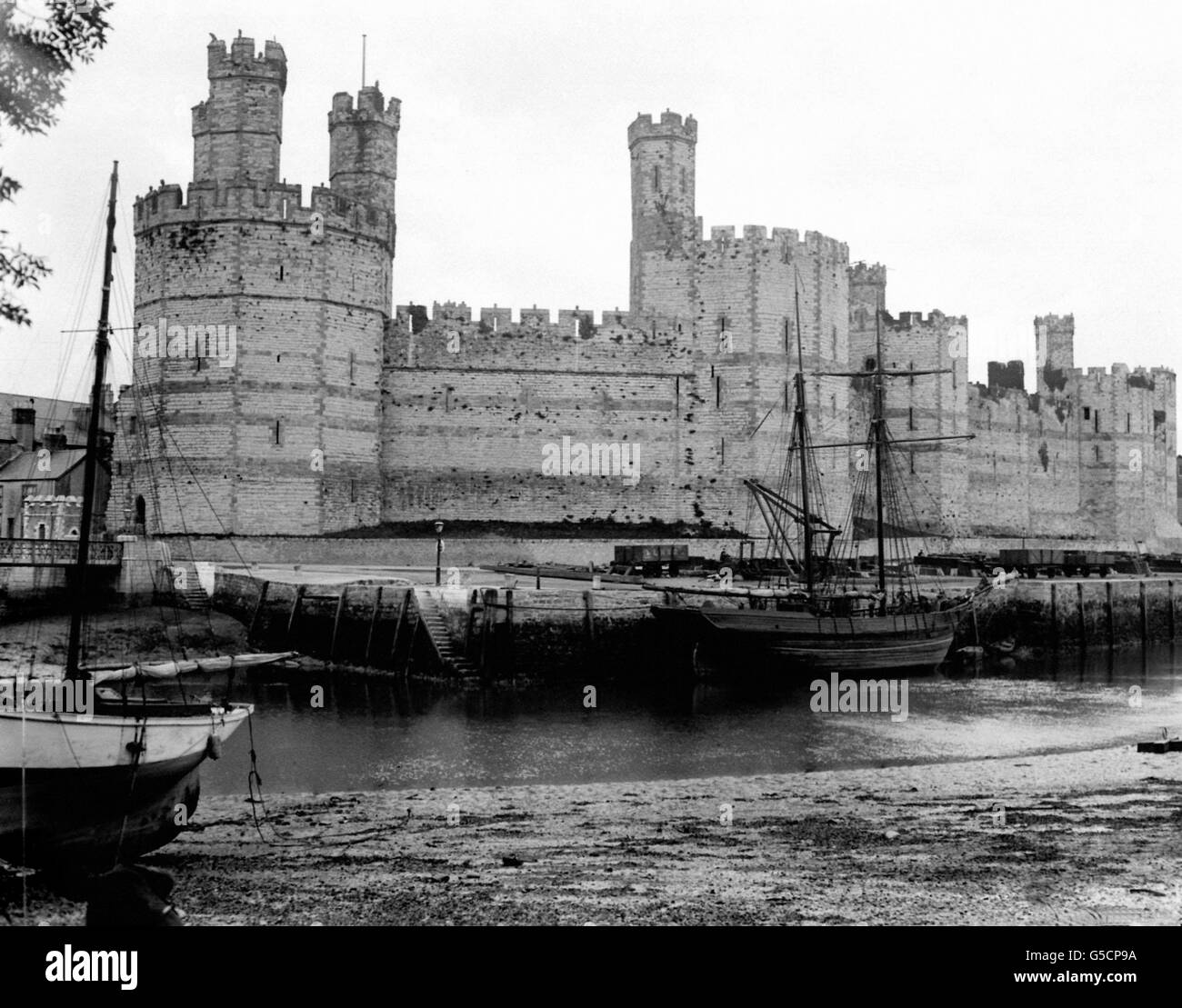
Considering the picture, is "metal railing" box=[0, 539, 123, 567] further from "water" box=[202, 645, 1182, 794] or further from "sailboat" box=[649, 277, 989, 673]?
"sailboat" box=[649, 277, 989, 673]

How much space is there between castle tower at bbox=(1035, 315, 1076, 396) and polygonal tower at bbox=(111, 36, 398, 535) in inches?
1392

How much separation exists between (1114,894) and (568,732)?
37.8 ft

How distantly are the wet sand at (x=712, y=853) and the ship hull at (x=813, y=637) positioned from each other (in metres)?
9.87

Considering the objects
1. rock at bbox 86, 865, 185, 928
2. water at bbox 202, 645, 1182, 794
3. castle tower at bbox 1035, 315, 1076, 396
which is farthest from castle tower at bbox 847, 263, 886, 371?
rock at bbox 86, 865, 185, 928

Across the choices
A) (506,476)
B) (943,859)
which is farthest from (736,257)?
(943,859)

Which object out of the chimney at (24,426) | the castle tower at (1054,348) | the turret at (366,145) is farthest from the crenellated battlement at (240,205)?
the castle tower at (1054,348)

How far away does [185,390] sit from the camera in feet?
103

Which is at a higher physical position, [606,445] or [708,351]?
[708,351]

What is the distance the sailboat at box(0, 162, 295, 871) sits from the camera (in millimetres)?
10625

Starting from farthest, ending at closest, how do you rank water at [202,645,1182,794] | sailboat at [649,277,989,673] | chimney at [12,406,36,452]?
chimney at [12,406,36,452] → sailboat at [649,277,989,673] → water at [202,645,1182,794]

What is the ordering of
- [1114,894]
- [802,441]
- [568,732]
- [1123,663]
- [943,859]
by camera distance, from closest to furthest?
[1114,894], [943,859], [568,732], [1123,663], [802,441]

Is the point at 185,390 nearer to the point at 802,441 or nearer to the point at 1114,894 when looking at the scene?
the point at 802,441

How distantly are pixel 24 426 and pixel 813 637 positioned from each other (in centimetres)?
2492

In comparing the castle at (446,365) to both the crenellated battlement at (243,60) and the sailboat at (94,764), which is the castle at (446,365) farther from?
the sailboat at (94,764)
